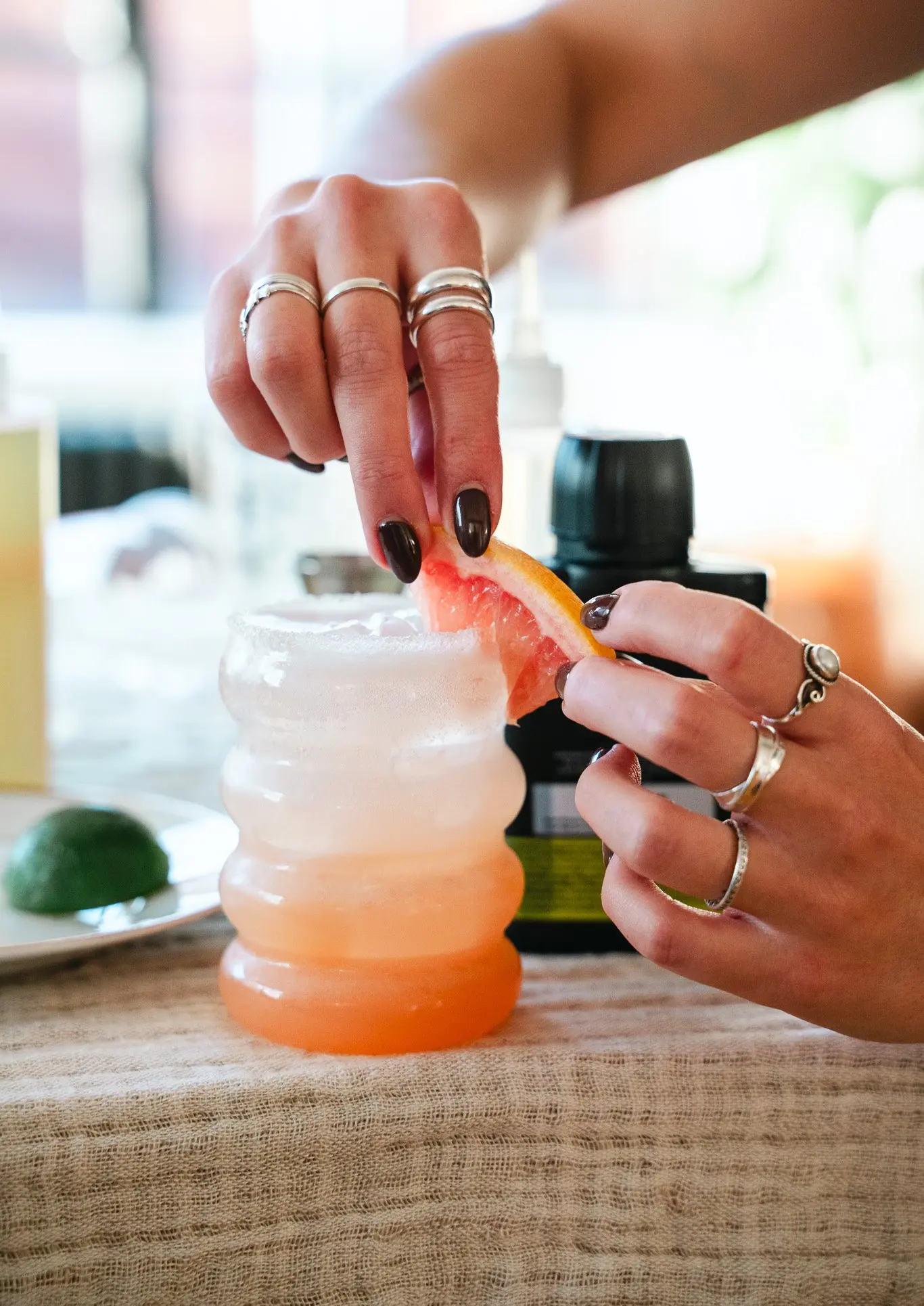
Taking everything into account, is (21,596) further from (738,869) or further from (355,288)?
(738,869)

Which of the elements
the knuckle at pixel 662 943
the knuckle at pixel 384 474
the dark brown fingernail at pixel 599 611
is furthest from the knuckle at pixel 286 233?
the knuckle at pixel 662 943

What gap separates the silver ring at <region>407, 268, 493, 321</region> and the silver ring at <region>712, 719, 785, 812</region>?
24 centimetres

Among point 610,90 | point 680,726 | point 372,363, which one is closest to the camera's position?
point 680,726

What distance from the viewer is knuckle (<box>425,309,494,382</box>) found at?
0.55 m

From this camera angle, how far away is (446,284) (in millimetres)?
562

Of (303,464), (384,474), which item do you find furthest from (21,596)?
(384,474)

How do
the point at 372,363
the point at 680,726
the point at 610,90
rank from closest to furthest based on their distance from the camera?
the point at 680,726, the point at 372,363, the point at 610,90

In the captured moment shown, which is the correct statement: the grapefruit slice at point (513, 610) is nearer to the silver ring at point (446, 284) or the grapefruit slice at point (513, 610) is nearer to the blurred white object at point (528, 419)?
the silver ring at point (446, 284)

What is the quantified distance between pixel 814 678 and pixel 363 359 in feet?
0.75

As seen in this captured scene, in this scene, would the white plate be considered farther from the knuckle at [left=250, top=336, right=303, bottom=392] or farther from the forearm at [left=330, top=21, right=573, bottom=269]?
the forearm at [left=330, top=21, right=573, bottom=269]

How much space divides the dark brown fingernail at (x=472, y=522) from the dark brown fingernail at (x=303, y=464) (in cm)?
11

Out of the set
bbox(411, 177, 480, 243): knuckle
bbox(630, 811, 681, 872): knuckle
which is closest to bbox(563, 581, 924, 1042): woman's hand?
bbox(630, 811, 681, 872): knuckle

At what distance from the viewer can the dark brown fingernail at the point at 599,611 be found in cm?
48

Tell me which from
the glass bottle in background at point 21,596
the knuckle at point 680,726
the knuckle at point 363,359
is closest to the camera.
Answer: the knuckle at point 680,726
